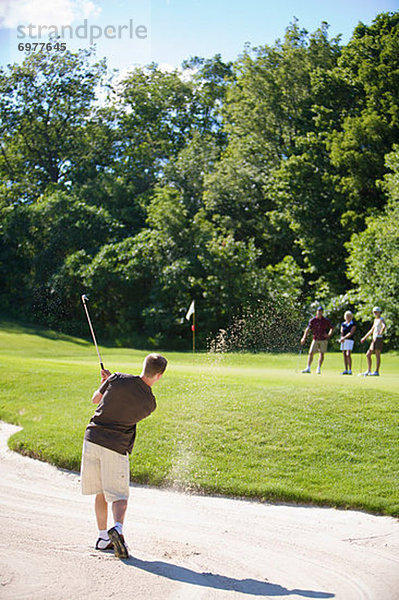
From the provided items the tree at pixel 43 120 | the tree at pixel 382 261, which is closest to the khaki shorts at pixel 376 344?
the tree at pixel 382 261

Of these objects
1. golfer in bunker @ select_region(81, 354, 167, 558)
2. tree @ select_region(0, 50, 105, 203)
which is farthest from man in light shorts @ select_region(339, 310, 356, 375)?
tree @ select_region(0, 50, 105, 203)

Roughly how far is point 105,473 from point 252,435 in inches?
172

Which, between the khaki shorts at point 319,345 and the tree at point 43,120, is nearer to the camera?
the khaki shorts at point 319,345

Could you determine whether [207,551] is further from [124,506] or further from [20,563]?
[20,563]

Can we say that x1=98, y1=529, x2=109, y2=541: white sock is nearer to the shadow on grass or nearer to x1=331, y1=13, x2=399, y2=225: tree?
the shadow on grass

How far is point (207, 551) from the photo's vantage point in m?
6.58

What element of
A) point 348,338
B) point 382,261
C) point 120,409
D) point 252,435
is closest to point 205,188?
point 382,261

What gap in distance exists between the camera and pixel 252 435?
10180mm

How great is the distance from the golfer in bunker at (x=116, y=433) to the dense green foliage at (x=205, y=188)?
2183 centimetres

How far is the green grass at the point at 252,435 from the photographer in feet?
28.9

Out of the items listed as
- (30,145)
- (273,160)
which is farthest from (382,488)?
(30,145)

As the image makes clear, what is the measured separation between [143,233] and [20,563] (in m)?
30.1

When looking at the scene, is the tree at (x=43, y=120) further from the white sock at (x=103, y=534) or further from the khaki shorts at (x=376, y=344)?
the white sock at (x=103, y=534)

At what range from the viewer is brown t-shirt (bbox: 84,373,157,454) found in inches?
Answer: 243
